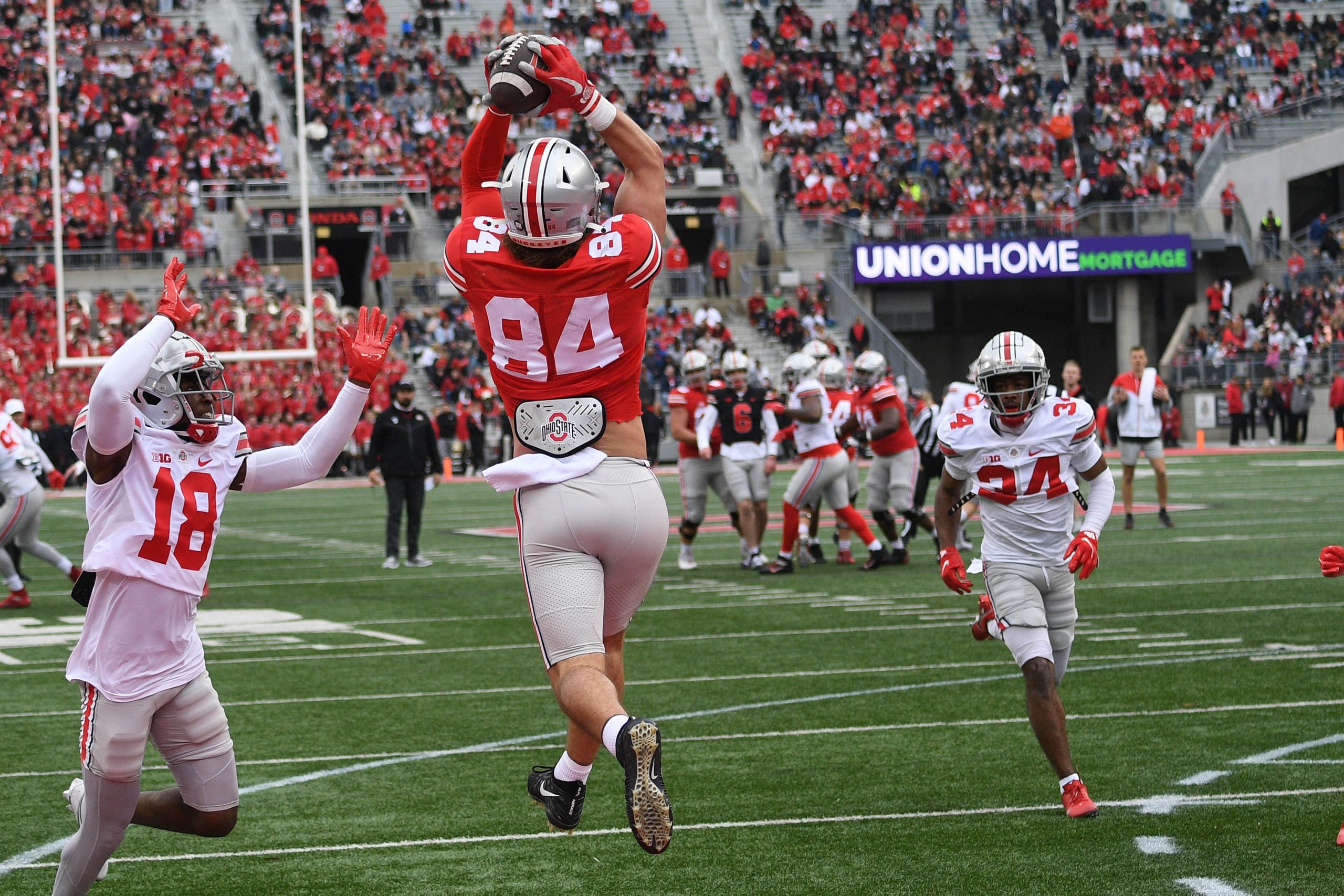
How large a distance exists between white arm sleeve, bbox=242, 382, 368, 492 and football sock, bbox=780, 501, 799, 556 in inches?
385

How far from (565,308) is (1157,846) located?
8.98 ft

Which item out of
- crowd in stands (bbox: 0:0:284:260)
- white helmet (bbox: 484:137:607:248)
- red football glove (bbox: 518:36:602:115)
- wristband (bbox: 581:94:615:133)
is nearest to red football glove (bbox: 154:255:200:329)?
white helmet (bbox: 484:137:607:248)

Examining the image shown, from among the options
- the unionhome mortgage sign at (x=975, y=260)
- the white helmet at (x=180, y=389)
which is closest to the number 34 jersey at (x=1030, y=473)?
the white helmet at (x=180, y=389)

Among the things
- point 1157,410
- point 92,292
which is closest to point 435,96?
point 92,292

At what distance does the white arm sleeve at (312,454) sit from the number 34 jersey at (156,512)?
17 cm

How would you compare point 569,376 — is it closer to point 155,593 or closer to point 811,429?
point 155,593

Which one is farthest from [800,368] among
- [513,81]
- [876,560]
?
[513,81]

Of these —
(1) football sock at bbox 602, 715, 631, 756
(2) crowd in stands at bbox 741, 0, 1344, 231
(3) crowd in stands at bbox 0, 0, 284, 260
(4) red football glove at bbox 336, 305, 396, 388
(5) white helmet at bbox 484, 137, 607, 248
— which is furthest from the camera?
(2) crowd in stands at bbox 741, 0, 1344, 231

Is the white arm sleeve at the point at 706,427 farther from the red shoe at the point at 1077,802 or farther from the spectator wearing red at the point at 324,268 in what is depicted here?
the spectator wearing red at the point at 324,268

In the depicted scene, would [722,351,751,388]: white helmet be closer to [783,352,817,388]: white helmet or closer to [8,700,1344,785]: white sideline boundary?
[783,352,817,388]: white helmet

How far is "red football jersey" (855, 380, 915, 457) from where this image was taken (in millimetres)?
14945

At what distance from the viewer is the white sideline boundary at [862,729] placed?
7.59m

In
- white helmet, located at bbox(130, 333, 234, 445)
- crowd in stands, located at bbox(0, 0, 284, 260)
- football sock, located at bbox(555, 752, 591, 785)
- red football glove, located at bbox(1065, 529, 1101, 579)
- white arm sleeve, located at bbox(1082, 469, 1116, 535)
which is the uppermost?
crowd in stands, located at bbox(0, 0, 284, 260)

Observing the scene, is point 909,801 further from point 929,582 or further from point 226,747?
point 929,582
